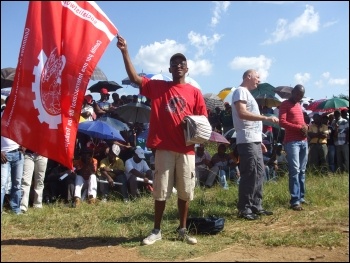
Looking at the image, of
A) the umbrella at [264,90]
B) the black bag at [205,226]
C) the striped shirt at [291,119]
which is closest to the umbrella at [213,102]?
the umbrella at [264,90]

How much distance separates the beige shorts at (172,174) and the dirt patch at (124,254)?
0.70m

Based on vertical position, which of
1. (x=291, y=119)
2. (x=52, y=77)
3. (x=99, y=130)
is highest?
(x=52, y=77)

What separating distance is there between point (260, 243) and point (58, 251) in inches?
86.7

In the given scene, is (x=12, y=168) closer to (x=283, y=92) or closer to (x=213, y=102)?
(x=213, y=102)

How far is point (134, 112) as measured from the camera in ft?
40.8

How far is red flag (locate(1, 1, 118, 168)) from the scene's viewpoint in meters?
4.46

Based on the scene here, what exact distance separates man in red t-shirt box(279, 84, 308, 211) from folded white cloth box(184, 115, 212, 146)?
2165 millimetres

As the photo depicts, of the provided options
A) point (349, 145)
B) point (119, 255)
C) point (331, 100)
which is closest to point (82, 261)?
point (119, 255)

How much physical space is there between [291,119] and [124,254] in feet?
11.6

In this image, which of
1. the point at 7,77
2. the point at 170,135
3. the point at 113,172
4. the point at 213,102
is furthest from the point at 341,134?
the point at 7,77

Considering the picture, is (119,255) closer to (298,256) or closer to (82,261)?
(82,261)

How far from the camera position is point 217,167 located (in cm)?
1019

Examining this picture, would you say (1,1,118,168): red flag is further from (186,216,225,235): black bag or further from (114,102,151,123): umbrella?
(114,102,151,123): umbrella

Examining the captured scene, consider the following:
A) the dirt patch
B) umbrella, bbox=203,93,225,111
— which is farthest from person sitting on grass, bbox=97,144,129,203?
umbrella, bbox=203,93,225,111
